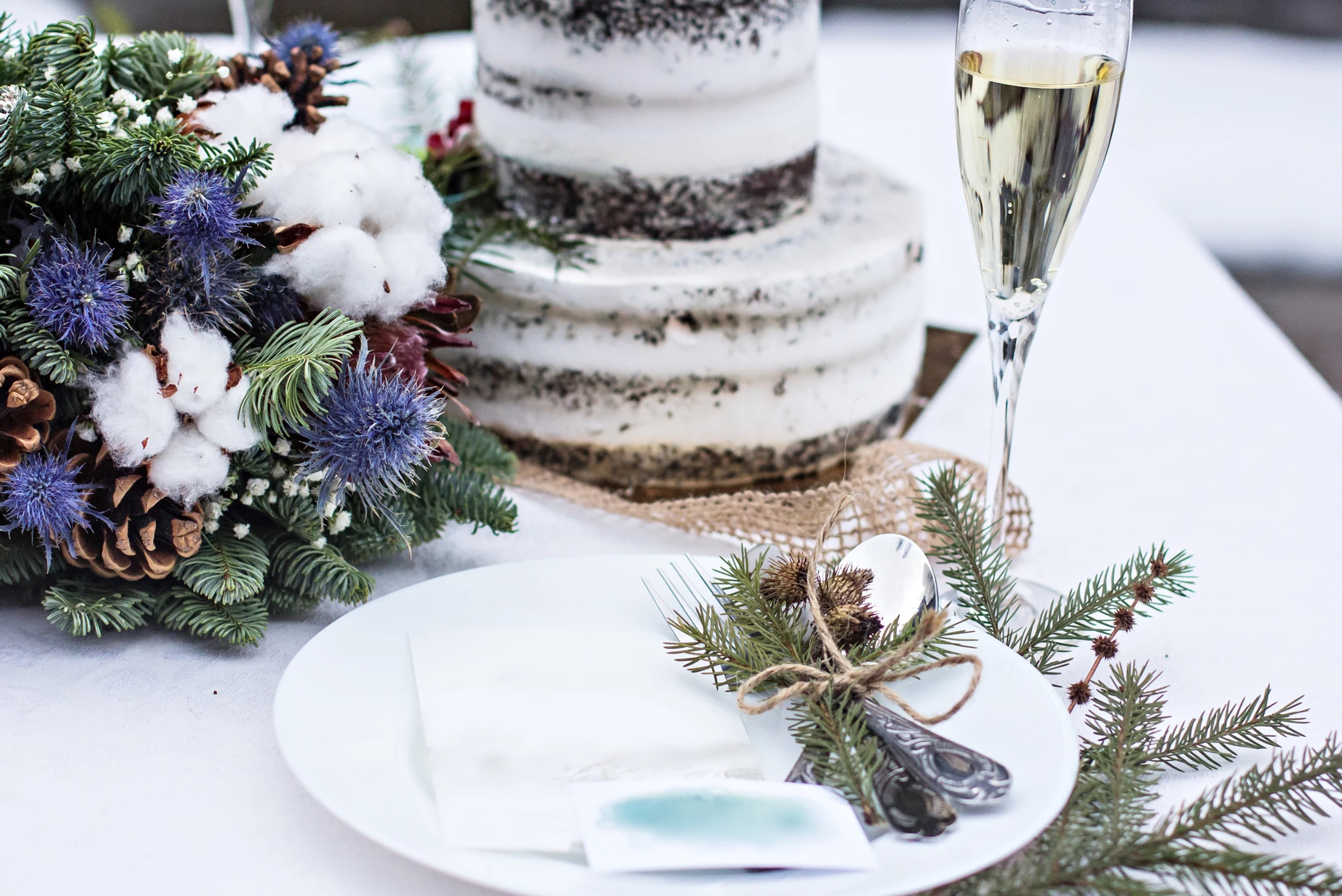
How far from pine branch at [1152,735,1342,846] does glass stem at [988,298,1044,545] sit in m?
0.18

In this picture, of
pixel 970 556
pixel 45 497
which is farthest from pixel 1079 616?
pixel 45 497

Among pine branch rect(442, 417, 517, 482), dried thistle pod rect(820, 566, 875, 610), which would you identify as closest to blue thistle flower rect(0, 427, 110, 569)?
pine branch rect(442, 417, 517, 482)

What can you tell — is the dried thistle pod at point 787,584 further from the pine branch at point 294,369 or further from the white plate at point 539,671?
the pine branch at point 294,369

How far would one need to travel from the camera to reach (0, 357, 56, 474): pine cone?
51 cm

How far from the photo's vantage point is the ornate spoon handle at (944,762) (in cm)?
43

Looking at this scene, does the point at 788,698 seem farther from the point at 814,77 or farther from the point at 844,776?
the point at 814,77

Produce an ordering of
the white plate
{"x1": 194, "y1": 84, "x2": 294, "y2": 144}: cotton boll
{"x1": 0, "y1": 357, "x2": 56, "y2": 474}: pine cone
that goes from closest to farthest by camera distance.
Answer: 1. the white plate
2. {"x1": 0, "y1": 357, "x2": 56, "y2": 474}: pine cone
3. {"x1": 194, "y1": 84, "x2": 294, "y2": 144}: cotton boll

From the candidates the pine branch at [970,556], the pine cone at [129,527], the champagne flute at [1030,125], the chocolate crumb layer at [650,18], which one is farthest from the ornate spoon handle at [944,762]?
the chocolate crumb layer at [650,18]

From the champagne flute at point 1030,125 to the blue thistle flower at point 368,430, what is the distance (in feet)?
0.93

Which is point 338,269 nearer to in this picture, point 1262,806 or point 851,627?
point 851,627

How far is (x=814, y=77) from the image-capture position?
0.82m

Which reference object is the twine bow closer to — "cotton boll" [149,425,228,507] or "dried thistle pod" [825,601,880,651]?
"dried thistle pod" [825,601,880,651]

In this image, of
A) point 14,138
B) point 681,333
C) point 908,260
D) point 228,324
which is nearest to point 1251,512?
point 908,260

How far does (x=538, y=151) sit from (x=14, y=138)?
33cm
